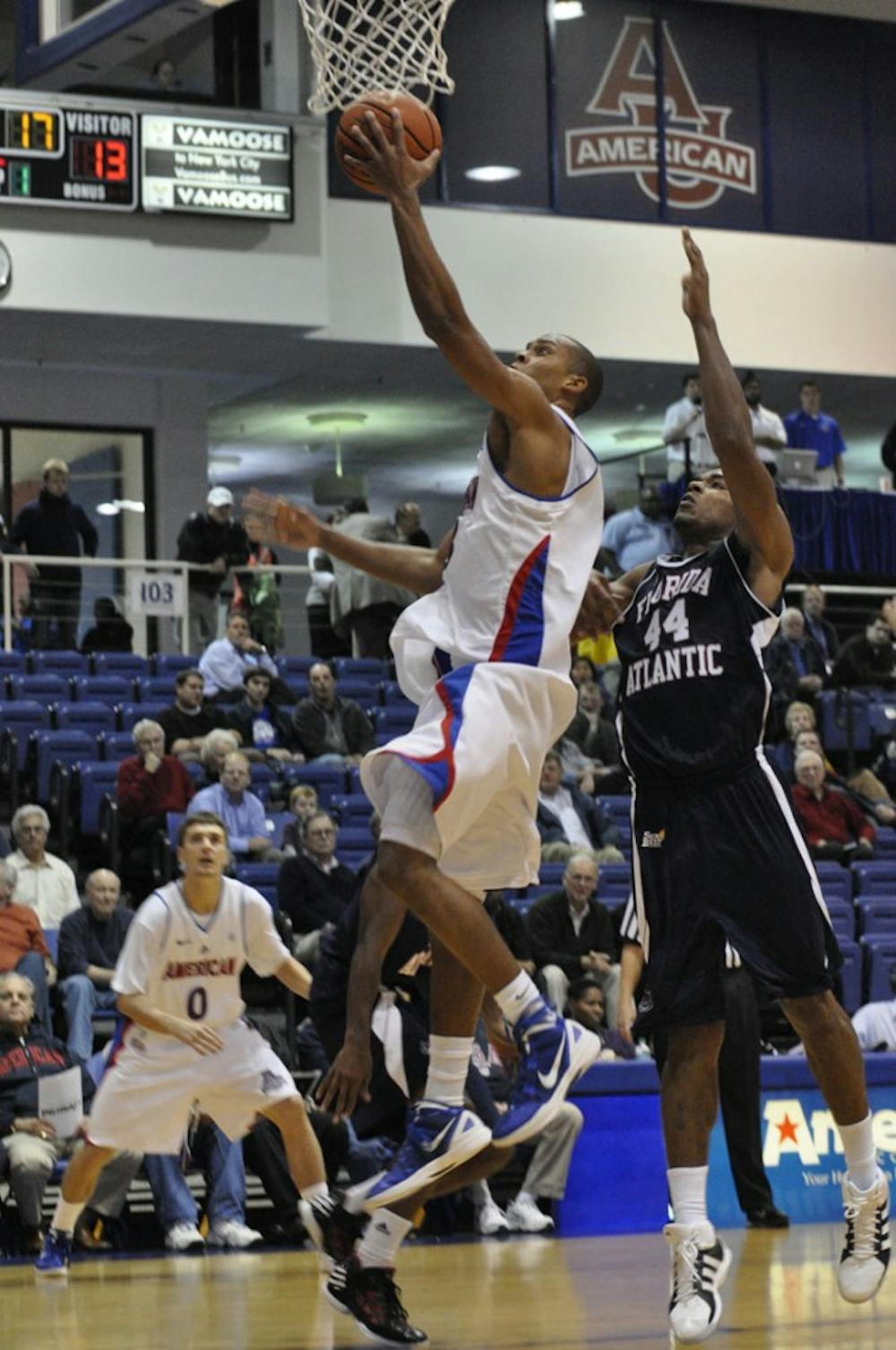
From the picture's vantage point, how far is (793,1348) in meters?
5.56

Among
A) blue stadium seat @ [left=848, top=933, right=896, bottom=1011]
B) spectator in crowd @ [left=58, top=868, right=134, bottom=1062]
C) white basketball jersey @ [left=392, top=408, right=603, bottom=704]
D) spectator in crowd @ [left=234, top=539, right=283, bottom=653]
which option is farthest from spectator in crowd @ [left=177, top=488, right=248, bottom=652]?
white basketball jersey @ [left=392, top=408, right=603, bottom=704]

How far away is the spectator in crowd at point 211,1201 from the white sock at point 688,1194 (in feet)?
14.7

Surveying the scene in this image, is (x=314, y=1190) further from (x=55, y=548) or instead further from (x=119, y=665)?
Result: (x=55, y=548)

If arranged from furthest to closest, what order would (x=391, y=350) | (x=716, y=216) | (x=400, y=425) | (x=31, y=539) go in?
(x=400, y=425) → (x=716, y=216) → (x=391, y=350) → (x=31, y=539)

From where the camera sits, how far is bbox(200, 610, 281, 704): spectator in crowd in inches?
650

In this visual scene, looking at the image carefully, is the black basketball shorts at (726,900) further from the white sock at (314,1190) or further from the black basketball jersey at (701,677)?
the white sock at (314,1190)

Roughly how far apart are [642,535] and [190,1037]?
36.2 feet

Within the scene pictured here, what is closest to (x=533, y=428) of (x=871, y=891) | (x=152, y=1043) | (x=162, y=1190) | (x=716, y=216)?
(x=152, y=1043)

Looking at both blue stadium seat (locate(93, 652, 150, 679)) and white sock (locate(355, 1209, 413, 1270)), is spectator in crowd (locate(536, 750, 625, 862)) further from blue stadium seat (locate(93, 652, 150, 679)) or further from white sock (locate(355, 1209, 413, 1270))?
white sock (locate(355, 1209, 413, 1270))

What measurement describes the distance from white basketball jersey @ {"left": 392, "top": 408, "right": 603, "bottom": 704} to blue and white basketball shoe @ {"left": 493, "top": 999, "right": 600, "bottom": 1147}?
92 cm

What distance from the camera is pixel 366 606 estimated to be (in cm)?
1838

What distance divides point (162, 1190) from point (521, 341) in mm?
12698

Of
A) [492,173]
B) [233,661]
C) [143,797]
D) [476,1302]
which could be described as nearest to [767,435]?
[492,173]

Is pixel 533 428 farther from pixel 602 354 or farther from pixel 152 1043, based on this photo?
pixel 602 354
